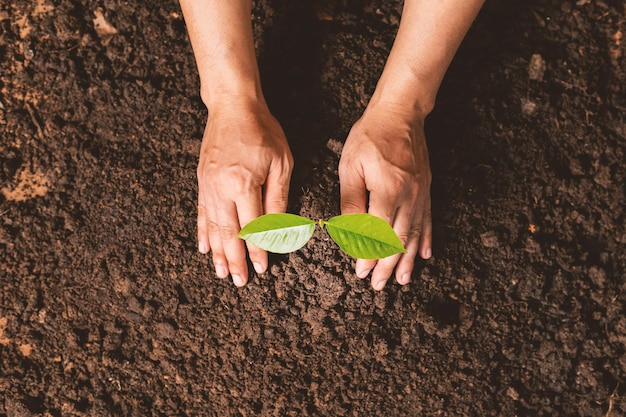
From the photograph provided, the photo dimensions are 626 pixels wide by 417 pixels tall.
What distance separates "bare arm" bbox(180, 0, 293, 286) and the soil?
0.08 m

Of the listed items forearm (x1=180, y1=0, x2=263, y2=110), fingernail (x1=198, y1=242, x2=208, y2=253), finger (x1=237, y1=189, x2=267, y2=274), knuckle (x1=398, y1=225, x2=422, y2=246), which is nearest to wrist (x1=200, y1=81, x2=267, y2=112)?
forearm (x1=180, y1=0, x2=263, y2=110)

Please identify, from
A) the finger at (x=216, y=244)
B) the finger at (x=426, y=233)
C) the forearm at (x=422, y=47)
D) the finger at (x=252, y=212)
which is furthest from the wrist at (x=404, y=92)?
the finger at (x=216, y=244)

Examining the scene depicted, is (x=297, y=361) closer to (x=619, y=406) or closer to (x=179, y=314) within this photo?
Result: (x=179, y=314)

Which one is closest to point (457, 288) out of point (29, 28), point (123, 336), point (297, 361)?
point (297, 361)

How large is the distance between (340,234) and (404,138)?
1.22 feet

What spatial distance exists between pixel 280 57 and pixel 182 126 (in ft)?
1.10

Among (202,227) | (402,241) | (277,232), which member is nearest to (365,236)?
(277,232)

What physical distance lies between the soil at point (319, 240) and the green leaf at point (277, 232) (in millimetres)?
206

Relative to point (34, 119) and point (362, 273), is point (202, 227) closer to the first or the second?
point (362, 273)

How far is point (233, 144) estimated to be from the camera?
136 centimetres

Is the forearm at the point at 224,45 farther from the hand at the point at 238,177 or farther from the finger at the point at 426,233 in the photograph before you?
the finger at the point at 426,233

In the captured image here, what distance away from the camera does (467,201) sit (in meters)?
1.47

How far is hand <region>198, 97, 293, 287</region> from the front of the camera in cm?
133

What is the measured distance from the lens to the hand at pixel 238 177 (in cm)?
133
